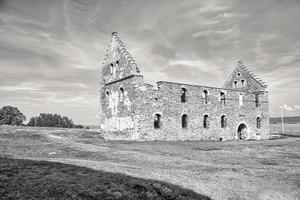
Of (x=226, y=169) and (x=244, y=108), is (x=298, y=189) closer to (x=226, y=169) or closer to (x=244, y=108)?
(x=226, y=169)

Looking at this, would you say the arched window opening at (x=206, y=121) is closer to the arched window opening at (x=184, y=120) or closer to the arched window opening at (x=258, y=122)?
the arched window opening at (x=184, y=120)

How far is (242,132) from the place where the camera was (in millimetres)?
30312

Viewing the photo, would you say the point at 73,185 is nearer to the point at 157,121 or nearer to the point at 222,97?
the point at 157,121

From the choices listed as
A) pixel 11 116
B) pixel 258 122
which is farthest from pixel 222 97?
pixel 11 116

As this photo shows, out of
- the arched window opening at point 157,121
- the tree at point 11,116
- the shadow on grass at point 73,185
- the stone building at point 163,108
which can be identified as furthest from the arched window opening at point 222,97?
the tree at point 11,116

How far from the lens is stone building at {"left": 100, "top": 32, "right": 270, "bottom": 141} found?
21.5 meters

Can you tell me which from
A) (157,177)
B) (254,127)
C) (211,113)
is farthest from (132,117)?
(254,127)

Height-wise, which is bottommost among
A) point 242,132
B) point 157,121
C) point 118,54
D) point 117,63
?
point 242,132

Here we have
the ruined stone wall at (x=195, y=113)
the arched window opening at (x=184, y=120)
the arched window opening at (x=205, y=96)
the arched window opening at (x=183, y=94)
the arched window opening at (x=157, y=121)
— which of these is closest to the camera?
the ruined stone wall at (x=195, y=113)

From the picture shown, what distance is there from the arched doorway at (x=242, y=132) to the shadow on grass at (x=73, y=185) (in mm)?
25117

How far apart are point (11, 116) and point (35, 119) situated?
9773 millimetres

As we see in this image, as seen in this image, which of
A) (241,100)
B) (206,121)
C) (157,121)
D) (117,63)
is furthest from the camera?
(241,100)

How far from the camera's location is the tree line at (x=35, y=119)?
5878 centimetres

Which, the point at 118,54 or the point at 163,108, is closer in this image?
the point at 163,108
